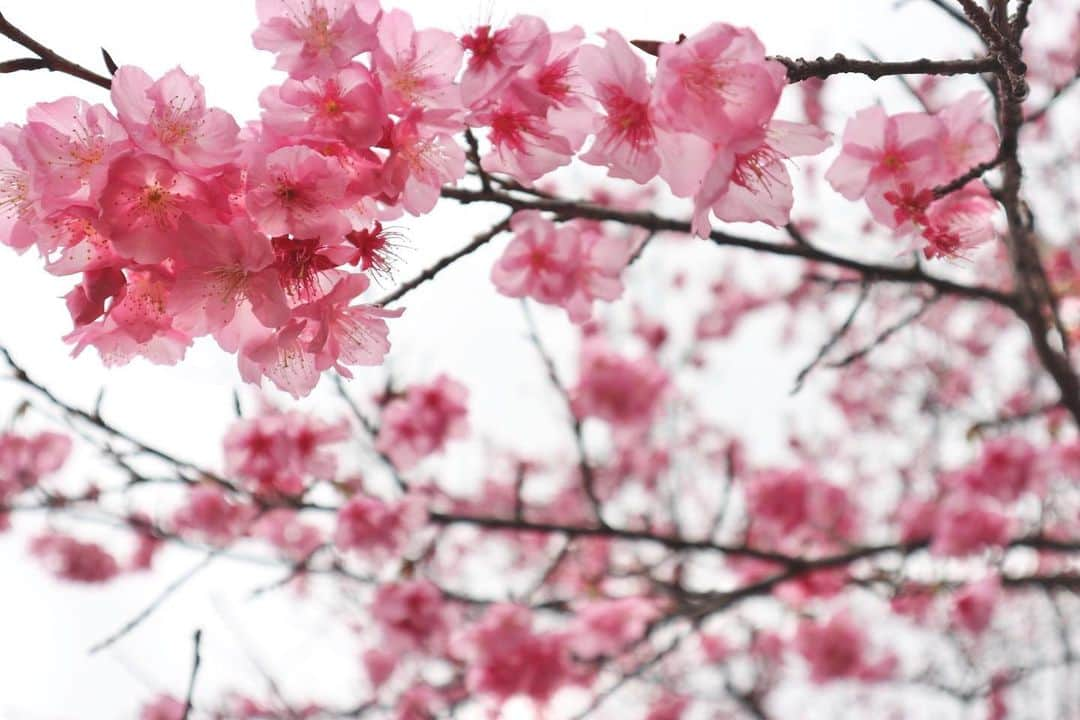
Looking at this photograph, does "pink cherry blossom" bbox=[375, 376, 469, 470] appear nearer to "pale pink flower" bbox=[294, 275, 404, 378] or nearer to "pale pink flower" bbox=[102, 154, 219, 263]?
"pale pink flower" bbox=[294, 275, 404, 378]

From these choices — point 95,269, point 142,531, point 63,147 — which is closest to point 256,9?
point 63,147

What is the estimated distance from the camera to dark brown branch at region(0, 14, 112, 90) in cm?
131

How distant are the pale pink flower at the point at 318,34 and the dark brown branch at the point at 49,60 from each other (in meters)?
0.29

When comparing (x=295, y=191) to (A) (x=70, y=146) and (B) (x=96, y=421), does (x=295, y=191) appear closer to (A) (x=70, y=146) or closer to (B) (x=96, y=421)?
(A) (x=70, y=146)

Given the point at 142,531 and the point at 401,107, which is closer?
the point at 401,107

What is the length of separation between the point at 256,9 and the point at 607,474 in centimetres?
768

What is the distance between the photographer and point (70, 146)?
1.33 metres

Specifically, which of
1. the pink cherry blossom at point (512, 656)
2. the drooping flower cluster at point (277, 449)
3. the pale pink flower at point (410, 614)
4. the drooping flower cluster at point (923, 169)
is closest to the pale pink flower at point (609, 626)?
the pink cherry blossom at point (512, 656)

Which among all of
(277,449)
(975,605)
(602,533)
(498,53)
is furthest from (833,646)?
(498,53)

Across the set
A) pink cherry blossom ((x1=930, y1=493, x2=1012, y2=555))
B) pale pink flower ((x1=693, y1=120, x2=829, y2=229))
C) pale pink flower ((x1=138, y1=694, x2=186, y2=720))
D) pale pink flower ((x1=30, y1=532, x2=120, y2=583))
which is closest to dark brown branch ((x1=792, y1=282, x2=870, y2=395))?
pale pink flower ((x1=693, y1=120, x2=829, y2=229))

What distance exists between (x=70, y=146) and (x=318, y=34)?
457 millimetres

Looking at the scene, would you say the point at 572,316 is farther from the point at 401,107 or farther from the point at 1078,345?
the point at 1078,345

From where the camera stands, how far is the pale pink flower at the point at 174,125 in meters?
1.24

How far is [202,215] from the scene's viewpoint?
1.29 metres
